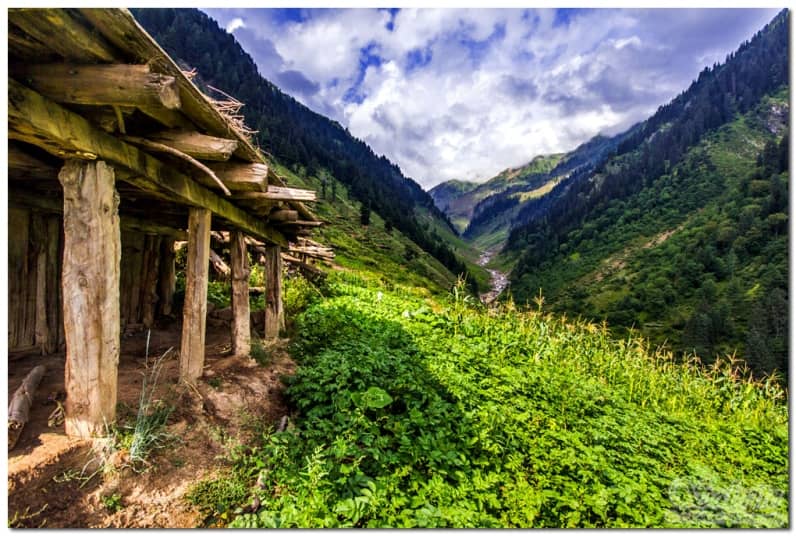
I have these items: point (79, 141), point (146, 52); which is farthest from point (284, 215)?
point (146, 52)

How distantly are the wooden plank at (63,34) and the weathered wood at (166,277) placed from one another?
8422 mm

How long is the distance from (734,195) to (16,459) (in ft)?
403

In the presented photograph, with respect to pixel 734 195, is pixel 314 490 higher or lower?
lower

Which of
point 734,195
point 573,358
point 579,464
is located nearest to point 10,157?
point 579,464

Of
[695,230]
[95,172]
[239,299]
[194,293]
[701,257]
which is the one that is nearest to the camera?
[95,172]

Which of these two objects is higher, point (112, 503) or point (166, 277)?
point (166, 277)

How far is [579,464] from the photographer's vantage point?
15.5 ft

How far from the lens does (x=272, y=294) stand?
9.25 meters

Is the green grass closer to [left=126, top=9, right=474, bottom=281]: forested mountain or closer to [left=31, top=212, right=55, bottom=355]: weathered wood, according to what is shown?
[left=31, top=212, right=55, bottom=355]: weathered wood

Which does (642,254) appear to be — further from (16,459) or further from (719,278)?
(16,459)

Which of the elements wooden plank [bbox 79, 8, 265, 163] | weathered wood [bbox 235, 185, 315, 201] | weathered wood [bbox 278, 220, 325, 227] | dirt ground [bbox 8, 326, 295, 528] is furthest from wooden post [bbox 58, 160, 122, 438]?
weathered wood [bbox 278, 220, 325, 227]

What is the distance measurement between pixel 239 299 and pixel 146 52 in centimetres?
505

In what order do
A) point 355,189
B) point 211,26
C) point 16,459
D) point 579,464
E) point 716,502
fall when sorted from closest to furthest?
point 16,459 → point 716,502 → point 579,464 → point 355,189 → point 211,26

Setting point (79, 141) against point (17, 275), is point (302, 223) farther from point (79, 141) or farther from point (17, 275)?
point (79, 141)
